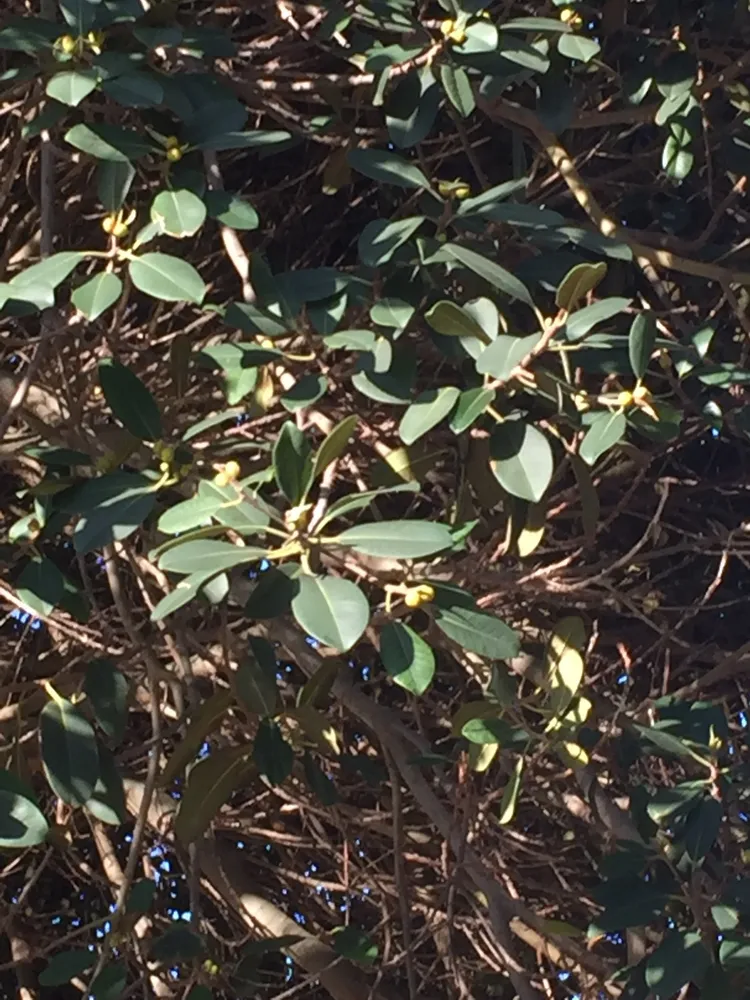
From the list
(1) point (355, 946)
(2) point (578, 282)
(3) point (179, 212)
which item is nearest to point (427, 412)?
(2) point (578, 282)

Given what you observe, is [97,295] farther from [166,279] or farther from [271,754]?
[271,754]

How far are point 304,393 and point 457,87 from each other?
14.5 inches

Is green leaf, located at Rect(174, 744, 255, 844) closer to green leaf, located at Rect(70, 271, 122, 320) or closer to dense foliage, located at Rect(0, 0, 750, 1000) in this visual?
dense foliage, located at Rect(0, 0, 750, 1000)

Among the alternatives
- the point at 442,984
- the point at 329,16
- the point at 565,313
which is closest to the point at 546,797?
the point at 442,984

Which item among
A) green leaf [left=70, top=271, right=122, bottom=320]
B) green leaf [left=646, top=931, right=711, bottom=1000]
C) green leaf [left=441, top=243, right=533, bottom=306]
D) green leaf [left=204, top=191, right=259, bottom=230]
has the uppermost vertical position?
green leaf [left=204, top=191, right=259, bottom=230]

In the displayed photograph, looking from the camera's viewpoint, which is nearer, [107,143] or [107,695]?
[107,143]

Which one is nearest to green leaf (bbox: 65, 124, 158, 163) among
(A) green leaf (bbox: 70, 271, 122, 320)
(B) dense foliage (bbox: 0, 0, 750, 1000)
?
(B) dense foliage (bbox: 0, 0, 750, 1000)

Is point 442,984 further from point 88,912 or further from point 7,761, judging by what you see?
point 7,761

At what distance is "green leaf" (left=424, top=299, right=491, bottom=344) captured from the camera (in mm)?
962

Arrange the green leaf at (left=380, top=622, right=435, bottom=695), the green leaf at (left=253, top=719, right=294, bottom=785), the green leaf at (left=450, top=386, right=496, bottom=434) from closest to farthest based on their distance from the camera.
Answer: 1. the green leaf at (left=380, top=622, right=435, bottom=695)
2. the green leaf at (left=450, top=386, right=496, bottom=434)
3. the green leaf at (left=253, top=719, right=294, bottom=785)

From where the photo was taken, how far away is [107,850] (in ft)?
5.36

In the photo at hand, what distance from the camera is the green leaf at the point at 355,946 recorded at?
49.1 inches

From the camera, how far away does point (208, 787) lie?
1.13 meters

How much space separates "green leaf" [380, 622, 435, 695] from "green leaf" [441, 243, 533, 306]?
33cm
